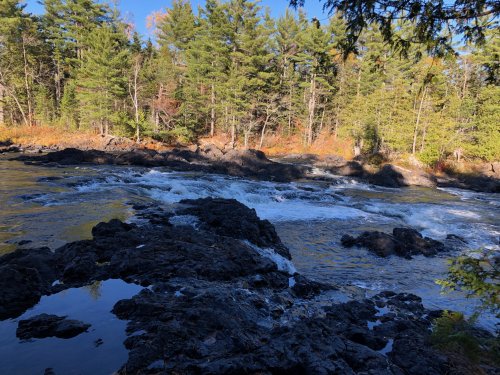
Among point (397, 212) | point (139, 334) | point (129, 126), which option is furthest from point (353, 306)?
point (129, 126)

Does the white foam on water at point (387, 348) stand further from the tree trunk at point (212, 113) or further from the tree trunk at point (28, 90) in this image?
the tree trunk at point (28, 90)

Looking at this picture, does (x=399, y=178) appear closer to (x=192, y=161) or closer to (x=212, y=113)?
(x=192, y=161)

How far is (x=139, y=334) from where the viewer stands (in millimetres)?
4375

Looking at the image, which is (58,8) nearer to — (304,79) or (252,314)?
(304,79)

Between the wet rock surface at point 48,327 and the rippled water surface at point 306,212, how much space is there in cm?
390

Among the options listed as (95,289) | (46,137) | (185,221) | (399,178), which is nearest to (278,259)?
(185,221)

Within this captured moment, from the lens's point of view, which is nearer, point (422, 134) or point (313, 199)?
point (313, 199)

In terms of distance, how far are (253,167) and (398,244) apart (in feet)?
60.4

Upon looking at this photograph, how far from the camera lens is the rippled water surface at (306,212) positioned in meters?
8.73

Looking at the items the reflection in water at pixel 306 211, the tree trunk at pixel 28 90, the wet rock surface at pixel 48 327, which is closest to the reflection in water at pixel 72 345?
the wet rock surface at pixel 48 327

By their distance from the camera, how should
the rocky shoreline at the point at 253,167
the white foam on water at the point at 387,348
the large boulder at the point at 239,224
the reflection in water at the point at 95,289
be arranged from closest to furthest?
the white foam on water at the point at 387,348 < the reflection in water at the point at 95,289 < the large boulder at the point at 239,224 < the rocky shoreline at the point at 253,167

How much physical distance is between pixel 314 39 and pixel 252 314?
40798mm

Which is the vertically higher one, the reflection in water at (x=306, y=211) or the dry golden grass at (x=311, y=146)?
the dry golden grass at (x=311, y=146)

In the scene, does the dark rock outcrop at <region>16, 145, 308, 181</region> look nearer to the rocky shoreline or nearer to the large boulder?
the rocky shoreline
